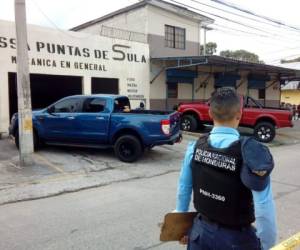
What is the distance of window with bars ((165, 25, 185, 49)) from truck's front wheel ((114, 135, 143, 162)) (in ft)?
40.3

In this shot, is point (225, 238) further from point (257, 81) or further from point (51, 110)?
point (257, 81)

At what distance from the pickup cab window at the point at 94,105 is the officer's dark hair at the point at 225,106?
9.24 metres

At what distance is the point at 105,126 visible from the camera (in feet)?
37.3

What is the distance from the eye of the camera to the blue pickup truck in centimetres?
1105

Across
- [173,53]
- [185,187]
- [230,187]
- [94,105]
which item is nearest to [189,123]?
[173,53]

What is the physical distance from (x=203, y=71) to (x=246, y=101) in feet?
20.7

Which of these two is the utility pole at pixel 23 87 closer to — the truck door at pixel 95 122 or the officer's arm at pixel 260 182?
the truck door at pixel 95 122

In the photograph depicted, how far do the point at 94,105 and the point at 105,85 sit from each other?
27.6ft

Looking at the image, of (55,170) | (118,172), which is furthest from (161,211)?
(55,170)

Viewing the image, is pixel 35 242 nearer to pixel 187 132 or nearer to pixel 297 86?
pixel 187 132

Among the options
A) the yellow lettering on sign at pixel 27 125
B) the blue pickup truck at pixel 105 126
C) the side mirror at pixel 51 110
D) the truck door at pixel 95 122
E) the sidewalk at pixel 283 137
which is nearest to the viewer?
the yellow lettering on sign at pixel 27 125

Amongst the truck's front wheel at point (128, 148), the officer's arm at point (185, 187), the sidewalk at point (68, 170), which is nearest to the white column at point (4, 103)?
the sidewalk at point (68, 170)

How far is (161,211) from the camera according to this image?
6543 millimetres

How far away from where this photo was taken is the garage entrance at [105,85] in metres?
19.5
